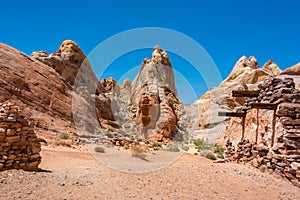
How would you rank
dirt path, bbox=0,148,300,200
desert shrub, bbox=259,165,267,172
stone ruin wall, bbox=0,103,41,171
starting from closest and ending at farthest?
dirt path, bbox=0,148,300,200 < stone ruin wall, bbox=0,103,41,171 < desert shrub, bbox=259,165,267,172

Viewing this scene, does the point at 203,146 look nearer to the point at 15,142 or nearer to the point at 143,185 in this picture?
the point at 143,185

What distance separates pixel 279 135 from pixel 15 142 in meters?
7.45

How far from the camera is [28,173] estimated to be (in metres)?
5.45

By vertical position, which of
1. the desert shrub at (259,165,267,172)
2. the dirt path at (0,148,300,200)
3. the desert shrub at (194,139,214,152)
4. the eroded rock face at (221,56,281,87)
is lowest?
the dirt path at (0,148,300,200)

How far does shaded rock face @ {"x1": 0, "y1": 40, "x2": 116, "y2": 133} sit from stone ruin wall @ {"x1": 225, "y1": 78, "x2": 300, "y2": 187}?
1338 cm

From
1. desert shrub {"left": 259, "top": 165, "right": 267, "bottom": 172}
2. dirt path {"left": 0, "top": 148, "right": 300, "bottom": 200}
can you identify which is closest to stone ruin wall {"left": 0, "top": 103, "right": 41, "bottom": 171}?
dirt path {"left": 0, "top": 148, "right": 300, "bottom": 200}

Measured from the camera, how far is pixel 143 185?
18.3 feet

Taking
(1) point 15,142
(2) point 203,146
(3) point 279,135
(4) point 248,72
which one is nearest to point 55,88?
(2) point 203,146

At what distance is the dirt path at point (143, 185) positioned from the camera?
464 cm

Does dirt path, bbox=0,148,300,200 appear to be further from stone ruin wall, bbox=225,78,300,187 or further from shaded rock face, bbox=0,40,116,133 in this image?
shaded rock face, bbox=0,40,116,133

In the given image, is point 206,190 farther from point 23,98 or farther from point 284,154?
point 23,98

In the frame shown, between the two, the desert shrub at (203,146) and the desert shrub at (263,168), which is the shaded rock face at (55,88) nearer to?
the desert shrub at (203,146)

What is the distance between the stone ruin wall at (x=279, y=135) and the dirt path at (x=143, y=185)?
0.51 m

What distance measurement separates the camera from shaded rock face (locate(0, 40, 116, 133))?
18219 millimetres
